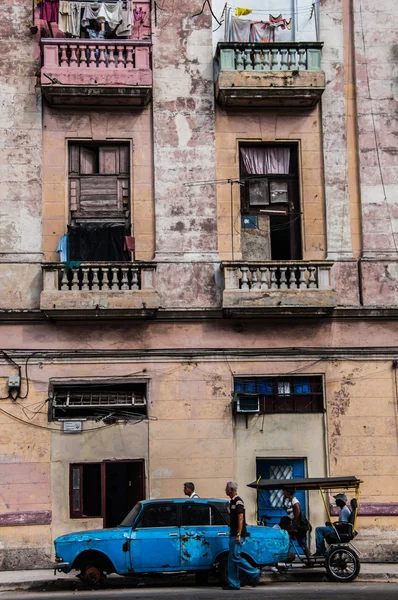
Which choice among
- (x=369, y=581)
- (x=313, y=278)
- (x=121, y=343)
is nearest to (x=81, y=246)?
(x=121, y=343)

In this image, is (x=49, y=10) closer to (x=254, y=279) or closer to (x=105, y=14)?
(x=105, y=14)

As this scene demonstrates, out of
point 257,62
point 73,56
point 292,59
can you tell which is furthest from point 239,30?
point 73,56

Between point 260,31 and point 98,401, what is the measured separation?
8.98 metres

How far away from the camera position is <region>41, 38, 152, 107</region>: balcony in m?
19.6

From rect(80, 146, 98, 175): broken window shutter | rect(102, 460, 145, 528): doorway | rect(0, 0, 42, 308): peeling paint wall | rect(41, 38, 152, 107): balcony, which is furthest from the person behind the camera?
rect(80, 146, 98, 175): broken window shutter

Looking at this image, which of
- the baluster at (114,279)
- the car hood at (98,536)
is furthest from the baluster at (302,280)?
the car hood at (98,536)

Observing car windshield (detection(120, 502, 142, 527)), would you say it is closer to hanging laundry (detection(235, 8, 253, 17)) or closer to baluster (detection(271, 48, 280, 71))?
baluster (detection(271, 48, 280, 71))

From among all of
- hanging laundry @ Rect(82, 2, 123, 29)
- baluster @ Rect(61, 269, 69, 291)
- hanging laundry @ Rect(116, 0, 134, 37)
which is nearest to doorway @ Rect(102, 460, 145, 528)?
baluster @ Rect(61, 269, 69, 291)

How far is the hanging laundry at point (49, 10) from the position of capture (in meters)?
20.4

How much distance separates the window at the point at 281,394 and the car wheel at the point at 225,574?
16.4ft

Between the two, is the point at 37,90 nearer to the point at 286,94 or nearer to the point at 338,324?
the point at 286,94

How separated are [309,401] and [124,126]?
7.12m

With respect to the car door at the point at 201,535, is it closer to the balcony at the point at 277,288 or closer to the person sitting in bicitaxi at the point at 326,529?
the person sitting in bicitaxi at the point at 326,529

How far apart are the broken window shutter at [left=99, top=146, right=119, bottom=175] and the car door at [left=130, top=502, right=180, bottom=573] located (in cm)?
831
